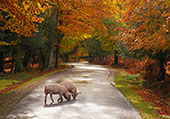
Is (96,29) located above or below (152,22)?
above

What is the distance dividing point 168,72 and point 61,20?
1945 cm

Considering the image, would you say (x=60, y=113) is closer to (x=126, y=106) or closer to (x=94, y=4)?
(x=126, y=106)

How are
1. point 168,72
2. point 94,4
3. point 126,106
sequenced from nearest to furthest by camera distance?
point 126,106 < point 168,72 < point 94,4

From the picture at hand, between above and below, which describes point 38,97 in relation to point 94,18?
below

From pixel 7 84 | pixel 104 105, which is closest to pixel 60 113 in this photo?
pixel 104 105

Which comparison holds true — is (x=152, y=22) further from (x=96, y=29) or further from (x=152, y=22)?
(x=96, y=29)

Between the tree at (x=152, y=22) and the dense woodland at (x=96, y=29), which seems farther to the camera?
the dense woodland at (x=96, y=29)

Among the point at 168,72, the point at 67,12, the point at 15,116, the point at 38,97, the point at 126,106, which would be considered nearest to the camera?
the point at 15,116

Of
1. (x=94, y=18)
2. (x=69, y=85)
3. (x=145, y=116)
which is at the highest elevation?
(x=94, y=18)

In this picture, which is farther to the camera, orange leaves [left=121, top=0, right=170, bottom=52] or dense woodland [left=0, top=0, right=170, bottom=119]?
dense woodland [left=0, top=0, right=170, bottom=119]

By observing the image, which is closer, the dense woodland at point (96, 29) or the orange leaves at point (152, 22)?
the orange leaves at point (152, 22)

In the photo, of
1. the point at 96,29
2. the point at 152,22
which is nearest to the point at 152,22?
the point at 152,22

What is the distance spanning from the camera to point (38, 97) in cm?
990

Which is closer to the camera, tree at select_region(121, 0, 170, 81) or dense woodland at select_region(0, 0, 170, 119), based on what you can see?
tree at select_region(121, 0, 170, 81)
